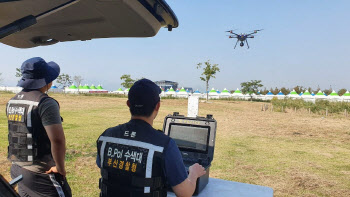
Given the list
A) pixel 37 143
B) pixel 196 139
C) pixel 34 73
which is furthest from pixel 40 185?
pixel 196 139

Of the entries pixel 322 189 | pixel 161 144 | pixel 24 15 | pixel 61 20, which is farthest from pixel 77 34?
pixel 322 189

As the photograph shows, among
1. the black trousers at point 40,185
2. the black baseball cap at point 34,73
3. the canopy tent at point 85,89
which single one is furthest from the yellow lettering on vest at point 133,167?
the canopy tent at point 85,89

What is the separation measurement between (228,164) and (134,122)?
5766 mm

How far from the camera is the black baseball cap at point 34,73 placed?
6.63 feet

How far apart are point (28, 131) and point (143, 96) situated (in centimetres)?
110

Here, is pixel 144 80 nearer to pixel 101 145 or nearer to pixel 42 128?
pixel 101 145

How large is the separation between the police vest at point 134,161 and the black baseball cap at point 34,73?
3.03ft

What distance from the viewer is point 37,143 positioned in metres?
1.96

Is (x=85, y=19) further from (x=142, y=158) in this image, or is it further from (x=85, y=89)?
(x=85, y=89)

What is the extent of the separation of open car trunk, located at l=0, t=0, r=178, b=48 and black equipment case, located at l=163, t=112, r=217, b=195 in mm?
1026

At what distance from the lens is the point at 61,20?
1.42m

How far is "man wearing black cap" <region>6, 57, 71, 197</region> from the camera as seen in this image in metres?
1.92

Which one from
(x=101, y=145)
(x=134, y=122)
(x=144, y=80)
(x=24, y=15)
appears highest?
(x=24, y=15)

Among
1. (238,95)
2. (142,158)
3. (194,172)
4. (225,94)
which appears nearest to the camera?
(142,158)
